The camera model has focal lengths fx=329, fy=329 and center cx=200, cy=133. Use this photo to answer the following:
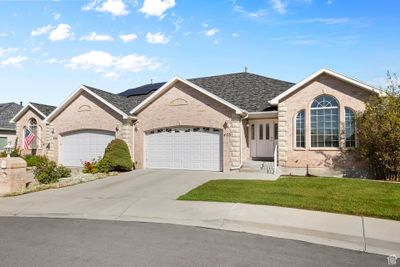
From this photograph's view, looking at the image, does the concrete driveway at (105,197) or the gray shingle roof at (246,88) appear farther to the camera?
the gray shingle roof at (246,88)

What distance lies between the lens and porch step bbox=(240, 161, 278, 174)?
631 inches

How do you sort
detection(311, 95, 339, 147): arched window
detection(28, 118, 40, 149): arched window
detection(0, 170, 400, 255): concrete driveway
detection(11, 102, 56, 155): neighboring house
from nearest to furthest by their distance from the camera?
detection(0, 170, 400, 255): concrete driveway < detection(311, 95, 339, 147): arched window < detection(11, 102, 56, 155): neighboring house < detection(28, 118, 40, 149): arched window

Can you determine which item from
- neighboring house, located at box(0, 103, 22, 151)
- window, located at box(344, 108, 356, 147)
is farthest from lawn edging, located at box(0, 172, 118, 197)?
neighboring house, located at box(0, 103, 22, 151)

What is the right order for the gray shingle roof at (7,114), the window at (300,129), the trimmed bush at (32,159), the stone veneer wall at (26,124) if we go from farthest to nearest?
the gray shingle roof at (7,114) < the stone veneer wall at (26,124) < the trimmed bush at (32,159) < the window at (300,129)

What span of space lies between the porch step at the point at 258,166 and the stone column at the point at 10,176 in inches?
396

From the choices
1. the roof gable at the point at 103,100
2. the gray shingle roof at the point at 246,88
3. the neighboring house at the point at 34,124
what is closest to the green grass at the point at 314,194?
the gray shingle roof at the point at 246,88

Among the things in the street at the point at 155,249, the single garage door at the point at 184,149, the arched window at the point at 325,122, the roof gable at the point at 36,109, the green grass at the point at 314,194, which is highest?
the roof gable at the point at 36,109

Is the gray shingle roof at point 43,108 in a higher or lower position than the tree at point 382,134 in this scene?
higher

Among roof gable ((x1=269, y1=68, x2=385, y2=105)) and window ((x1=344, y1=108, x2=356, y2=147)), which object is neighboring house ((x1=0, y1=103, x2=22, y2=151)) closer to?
roof gable ((x1=269, y1=68, x2=385, y2=105))

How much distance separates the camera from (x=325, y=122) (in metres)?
16.0

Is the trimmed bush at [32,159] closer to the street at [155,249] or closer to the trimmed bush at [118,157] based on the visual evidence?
the trimmed bush at [118,157]

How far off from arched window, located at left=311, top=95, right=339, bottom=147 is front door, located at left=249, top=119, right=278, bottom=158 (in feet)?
8.29

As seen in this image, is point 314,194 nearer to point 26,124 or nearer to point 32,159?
point 32,159

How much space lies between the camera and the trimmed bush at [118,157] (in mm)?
18375
